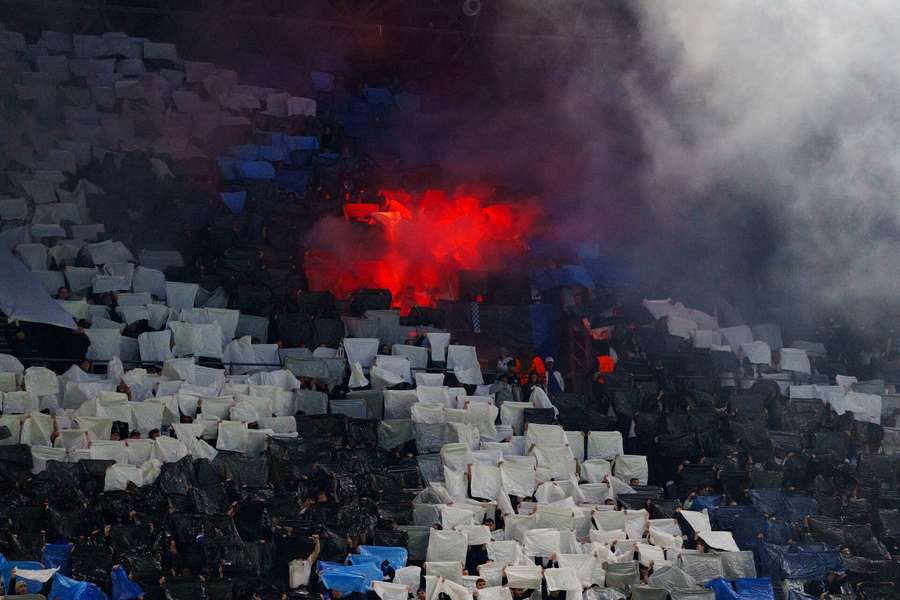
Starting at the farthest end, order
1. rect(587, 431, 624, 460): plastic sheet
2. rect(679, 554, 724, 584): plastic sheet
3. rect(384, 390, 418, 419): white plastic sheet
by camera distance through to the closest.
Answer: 1. rect(384, 390, 418, 419): white plastic sheet
2. rect(587, 431, 624, 460): plastic sheet
3. rect(679, 554, 724, 584): plastic sheet

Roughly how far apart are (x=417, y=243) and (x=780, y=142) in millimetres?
6946

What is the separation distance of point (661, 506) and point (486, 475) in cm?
243

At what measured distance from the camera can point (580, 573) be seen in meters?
19.6

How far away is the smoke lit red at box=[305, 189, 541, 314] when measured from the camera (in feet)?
90.8

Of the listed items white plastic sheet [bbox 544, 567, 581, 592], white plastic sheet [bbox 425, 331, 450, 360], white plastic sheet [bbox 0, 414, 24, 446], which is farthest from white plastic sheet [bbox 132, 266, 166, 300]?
white plastic sheet [bbox 544, 567, 581, 592]

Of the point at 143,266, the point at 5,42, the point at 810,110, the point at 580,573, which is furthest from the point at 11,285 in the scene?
the point at 810,110

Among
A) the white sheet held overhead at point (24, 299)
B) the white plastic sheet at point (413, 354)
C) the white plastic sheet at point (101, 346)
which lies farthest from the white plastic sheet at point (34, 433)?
the white plastic sheet at point (413, 354)

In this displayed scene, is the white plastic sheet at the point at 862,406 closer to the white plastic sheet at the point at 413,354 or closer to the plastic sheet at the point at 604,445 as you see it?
the plastic sheet at the point at 604,445

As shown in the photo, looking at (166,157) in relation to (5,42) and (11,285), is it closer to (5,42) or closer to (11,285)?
(5,42)

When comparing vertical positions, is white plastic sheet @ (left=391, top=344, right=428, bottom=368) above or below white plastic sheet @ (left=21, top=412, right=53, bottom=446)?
above

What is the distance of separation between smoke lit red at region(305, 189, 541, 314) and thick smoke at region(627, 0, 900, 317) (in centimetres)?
306

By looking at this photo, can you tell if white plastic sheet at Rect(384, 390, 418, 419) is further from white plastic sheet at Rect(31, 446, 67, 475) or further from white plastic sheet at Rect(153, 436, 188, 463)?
white plastic sheet at Rect(31, 446, 67, 475)

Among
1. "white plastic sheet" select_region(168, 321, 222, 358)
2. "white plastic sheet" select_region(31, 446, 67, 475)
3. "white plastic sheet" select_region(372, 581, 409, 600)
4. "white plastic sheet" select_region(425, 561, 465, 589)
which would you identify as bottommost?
"white plastic sheet" select_region(372, 581, 409, 600)

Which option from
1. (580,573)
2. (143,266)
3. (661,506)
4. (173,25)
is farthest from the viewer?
(173,25)
